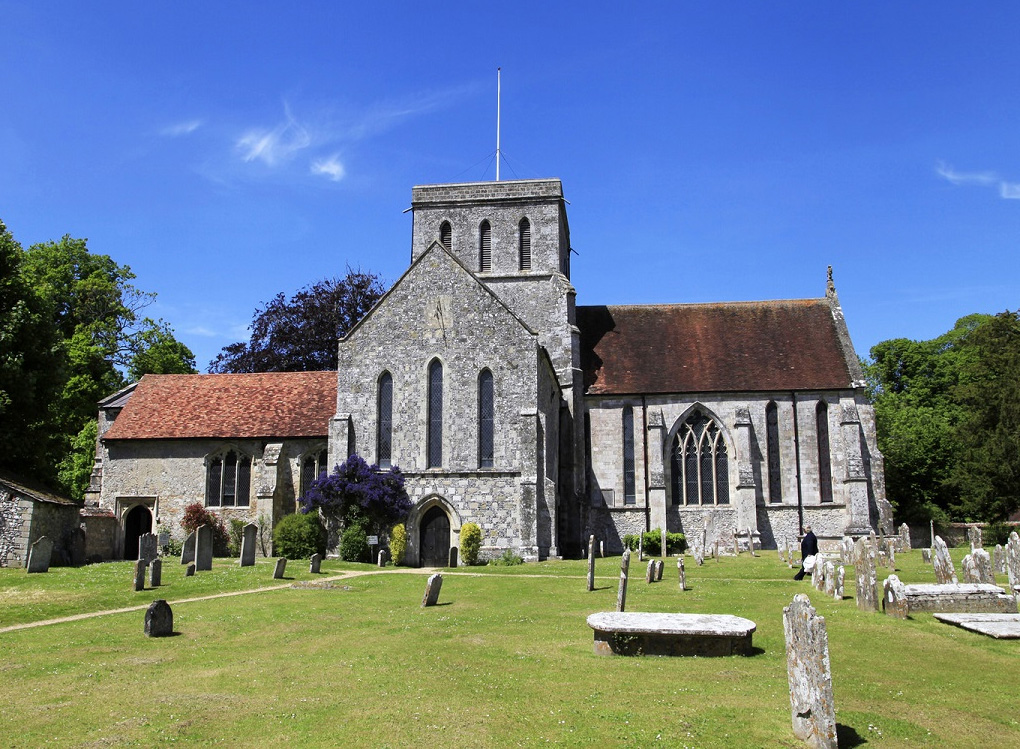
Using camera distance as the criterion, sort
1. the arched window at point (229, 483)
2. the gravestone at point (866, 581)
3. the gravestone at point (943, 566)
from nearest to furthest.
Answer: the gravestone at point (866, 581), the gravestone at point (943, 566), the arched window at point (229, 483)

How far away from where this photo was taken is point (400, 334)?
34.5 meters

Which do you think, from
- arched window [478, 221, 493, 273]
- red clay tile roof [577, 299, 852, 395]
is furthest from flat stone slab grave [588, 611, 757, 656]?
arched window [478, 221, 493, 273]

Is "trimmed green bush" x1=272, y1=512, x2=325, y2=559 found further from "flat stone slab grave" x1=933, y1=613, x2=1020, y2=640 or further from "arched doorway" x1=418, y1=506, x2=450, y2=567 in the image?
"flat stone slab grave" x1=933, y1=613, x2=1020, y2=640

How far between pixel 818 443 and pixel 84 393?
128 ft

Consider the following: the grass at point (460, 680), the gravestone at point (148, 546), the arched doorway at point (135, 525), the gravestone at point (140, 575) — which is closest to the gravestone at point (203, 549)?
the gravestone at point (148, 546)

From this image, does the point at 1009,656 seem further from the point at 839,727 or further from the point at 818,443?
the point at 818,443

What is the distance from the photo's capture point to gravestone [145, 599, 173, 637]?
15.5 metres

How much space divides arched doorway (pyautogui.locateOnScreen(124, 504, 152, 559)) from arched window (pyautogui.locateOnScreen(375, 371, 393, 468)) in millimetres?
11802

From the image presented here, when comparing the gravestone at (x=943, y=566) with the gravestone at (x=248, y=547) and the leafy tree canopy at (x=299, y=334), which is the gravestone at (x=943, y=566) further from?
the leafy tree canopy at (x=299, y=334)

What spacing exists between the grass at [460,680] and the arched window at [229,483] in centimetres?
1741

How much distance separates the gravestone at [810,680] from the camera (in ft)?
28.2

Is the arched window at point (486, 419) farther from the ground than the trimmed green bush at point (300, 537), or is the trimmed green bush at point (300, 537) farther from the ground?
the arched window at point (486, 419)

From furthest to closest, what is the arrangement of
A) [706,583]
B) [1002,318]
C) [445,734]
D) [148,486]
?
1. [1002,318]
2. [148,486]
3. [706,583]
4. [445,734]

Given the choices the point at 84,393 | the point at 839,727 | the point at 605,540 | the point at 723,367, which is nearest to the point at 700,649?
the point at 839,727
